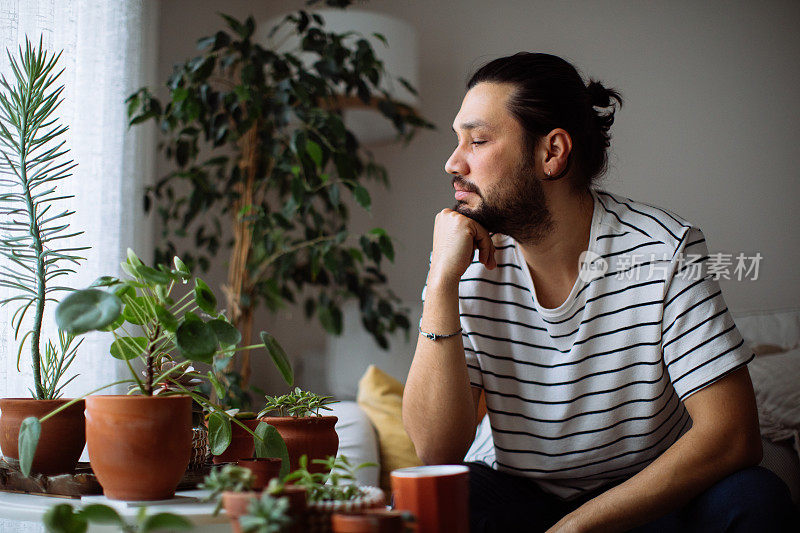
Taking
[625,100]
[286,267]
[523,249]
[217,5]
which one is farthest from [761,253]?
[217,5]

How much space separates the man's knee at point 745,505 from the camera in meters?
0.97

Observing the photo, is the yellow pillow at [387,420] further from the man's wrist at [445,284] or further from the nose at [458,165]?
the nose at [458,165]

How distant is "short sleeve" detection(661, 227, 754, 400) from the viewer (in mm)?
1105

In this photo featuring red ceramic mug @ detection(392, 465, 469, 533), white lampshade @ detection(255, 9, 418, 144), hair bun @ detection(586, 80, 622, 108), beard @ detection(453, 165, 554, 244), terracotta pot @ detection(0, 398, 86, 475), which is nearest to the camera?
red ceramic mug @ detection(392, 465, 469, 533)

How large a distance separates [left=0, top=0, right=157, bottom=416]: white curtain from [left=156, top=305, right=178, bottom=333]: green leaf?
82 centimetres

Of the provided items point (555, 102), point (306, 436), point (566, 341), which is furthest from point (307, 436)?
point (555, 102)

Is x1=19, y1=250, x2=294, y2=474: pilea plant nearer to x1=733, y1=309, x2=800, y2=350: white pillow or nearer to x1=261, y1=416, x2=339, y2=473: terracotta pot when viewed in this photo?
x1=261, y1=416, x2=339, y2=473: terracotta pot

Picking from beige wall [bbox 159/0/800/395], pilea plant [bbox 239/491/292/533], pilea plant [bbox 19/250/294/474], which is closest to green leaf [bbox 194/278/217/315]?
pilea plant [bbox 19/250/294/474]

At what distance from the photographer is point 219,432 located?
2.73 ft

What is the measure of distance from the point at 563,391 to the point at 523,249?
0.92 feet

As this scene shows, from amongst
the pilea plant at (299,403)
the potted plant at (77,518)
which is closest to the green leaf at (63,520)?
the potted plant at (77,518)

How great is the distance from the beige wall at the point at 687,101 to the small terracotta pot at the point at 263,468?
1483mm

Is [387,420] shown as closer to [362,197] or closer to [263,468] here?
[362,197]

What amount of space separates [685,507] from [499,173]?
2.14 ft
